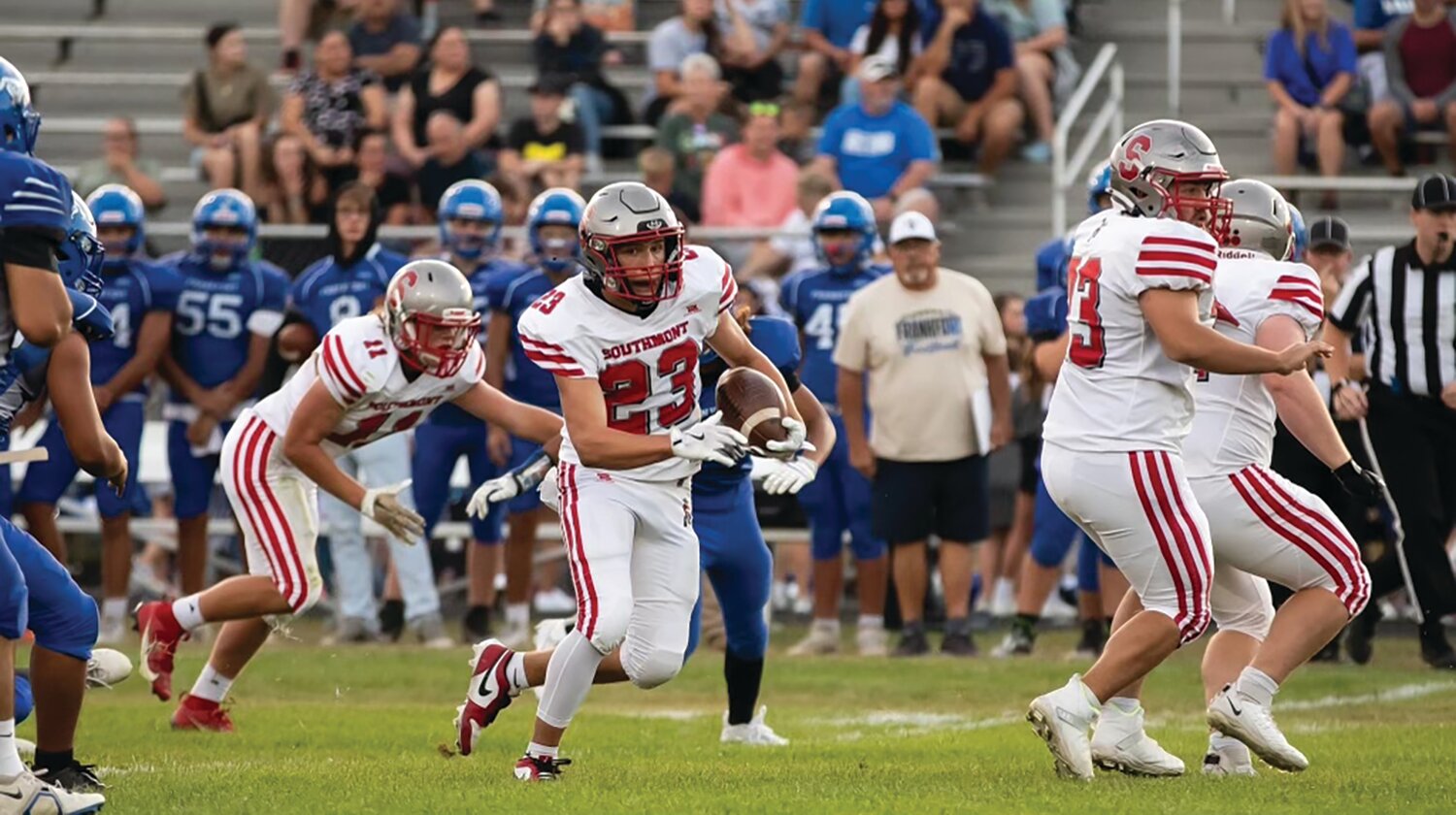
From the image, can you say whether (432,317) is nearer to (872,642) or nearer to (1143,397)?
(1143,397)

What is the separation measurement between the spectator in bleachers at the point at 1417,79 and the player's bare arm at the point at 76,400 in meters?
9.42

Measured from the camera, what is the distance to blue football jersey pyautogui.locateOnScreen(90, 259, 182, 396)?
36.6ft

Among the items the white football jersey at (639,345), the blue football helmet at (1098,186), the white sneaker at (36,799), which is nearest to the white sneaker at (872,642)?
the blue football helmet at (1098,186)

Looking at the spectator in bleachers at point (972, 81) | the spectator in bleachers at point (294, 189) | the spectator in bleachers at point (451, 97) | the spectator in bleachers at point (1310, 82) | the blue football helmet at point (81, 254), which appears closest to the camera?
the blue football helmet at point (81, 254)

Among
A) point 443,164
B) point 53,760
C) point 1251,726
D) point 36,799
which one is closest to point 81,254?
point 53,760

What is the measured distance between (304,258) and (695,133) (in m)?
2.59

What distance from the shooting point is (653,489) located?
646cm

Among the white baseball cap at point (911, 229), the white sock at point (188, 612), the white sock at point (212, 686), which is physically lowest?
the white sock at point (212, 686)

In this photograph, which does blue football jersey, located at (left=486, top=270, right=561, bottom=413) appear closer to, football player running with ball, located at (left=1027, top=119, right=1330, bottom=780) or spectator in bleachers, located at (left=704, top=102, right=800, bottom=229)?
spectator in bleachers, located at (left=704, top=102, right=800, bottom=229)

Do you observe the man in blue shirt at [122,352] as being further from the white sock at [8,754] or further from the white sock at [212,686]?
the white sock at [8,754]

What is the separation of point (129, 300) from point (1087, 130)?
21.8 feet

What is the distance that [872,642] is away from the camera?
10766mm

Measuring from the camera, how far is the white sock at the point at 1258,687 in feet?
20.2

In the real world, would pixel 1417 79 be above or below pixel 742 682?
above
